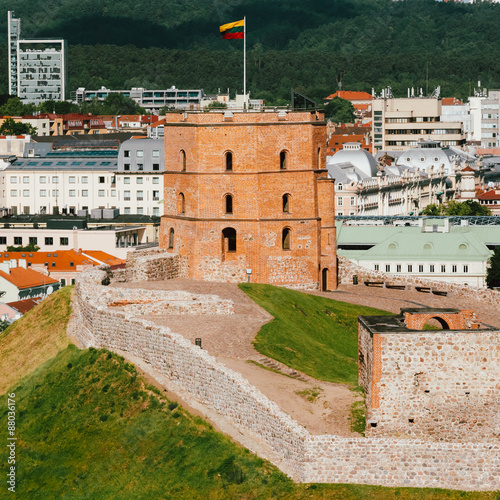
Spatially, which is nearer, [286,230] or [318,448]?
[318,448]

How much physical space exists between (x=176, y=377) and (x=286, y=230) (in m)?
25.9

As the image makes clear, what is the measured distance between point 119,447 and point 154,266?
84.2 ft

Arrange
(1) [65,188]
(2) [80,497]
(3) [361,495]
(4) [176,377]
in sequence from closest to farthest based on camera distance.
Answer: (3) [361,495] < (2) [80,497] < (4) [176,377] < (1) [65,188]

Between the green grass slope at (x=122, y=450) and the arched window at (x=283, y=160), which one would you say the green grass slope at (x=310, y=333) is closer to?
the green grass slope at (x=122, y=450)

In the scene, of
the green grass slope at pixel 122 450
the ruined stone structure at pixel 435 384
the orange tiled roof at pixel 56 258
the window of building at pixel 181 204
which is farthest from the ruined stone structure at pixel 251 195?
the orange tiled roof at pixel 56 258

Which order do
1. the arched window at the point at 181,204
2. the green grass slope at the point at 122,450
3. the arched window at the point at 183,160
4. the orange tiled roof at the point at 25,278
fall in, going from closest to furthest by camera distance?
1. the green grass slope at the point at 122,450
2. the arched window at the point at 183,160
3. the arched window at the point at 181,204
4. the orange tiled roof at the point at 25,278

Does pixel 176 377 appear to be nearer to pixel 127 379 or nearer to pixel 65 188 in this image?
Result: pixel 127 379

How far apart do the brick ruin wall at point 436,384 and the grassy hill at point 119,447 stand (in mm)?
3179

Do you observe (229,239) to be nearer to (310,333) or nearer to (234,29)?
(310,333)

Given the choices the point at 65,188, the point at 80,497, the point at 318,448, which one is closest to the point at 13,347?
the point at 80,497

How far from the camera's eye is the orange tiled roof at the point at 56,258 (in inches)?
4889

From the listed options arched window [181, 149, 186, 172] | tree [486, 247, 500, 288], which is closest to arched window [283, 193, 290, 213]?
arched window [181, 149, 186, 172]

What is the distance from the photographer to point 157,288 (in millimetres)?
69312

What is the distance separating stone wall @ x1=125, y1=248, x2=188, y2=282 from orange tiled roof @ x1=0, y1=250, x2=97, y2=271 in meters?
44.8
